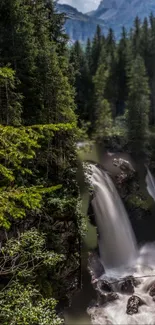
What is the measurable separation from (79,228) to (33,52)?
955cm

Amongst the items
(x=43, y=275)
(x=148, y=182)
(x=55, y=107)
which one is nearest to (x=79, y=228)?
(x=43, y=275)

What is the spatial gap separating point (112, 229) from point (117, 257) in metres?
1.73

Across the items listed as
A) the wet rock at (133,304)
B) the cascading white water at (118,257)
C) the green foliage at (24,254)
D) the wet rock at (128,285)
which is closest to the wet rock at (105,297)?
the cascading white water at (118,257)

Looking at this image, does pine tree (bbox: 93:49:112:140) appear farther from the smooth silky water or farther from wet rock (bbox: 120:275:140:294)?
wet rock (bbox: 120:275:140:294)

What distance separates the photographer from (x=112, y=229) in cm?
1823

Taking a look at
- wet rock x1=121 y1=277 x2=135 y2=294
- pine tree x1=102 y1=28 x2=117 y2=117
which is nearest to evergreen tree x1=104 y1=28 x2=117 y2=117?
pine tree x1=102 y1=28 x2=117 y2=117

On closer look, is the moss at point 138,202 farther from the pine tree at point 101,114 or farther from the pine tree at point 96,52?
the pine tree at point 96,52

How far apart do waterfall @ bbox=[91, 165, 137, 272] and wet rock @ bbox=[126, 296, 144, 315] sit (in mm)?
2657

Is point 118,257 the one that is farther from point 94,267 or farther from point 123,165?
point 123,165

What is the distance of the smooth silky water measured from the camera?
13.4 m

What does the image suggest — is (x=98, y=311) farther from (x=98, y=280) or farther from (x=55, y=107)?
(x=55, y=107)

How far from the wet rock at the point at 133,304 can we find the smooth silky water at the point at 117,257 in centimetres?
15

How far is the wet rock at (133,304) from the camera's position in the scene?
535 inches

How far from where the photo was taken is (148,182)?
25.8m
